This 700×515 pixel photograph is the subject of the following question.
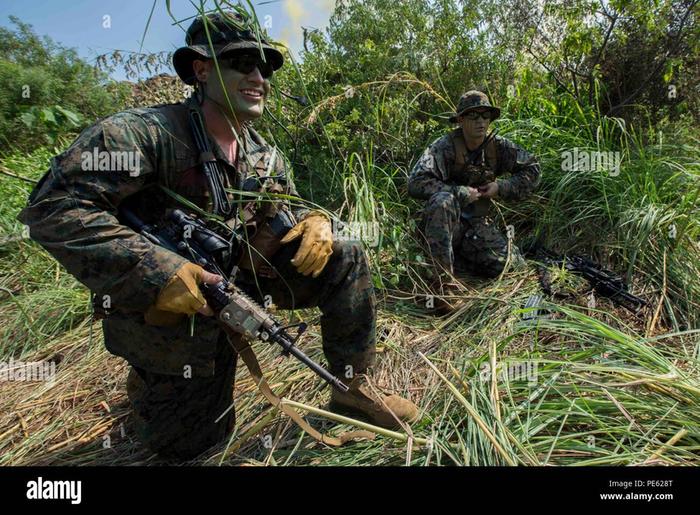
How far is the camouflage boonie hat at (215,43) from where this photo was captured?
2.06 meters

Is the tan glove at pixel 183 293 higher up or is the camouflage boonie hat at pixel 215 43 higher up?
the camouflage boonie hat at pixel 215 43

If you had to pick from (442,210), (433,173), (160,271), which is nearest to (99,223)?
(160,271)

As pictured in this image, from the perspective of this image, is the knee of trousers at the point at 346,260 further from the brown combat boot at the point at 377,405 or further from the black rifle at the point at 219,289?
the brown combat boot at the point at 377,405

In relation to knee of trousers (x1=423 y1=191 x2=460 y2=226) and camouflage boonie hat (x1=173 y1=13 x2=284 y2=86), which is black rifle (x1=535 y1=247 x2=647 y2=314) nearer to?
knee of trousers (x1=423 y1=191 x2=460 y2=226)

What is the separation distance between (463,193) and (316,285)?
77.6 inches

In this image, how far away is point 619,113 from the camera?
4.98 m

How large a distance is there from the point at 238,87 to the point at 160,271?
3.04ft

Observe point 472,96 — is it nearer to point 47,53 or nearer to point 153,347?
point 153,347

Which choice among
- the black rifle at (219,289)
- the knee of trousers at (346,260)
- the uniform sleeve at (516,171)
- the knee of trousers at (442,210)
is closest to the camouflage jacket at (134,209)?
the black rifle at (219,289)

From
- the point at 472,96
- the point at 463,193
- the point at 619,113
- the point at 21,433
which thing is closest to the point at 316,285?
the point at 21,433

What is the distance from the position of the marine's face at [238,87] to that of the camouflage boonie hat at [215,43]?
59 mm

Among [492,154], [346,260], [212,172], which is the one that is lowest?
[346,260]

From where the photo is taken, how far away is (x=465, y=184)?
412 centimetres

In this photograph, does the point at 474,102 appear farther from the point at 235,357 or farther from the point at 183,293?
the point at 183,293
